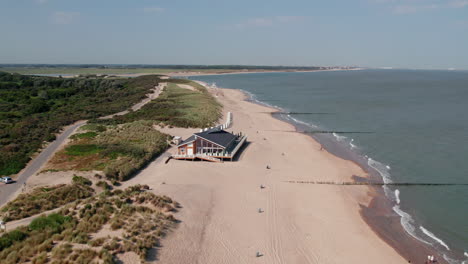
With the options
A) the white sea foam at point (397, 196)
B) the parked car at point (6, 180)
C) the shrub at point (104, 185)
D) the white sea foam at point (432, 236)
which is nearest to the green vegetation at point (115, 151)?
the shrub at point (104, 185)

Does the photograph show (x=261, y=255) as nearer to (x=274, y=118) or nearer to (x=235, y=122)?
(x=235, y=122)

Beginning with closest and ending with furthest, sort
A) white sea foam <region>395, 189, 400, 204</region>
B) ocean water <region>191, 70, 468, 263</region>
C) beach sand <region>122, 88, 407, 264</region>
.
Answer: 1. beach sand <region>122, 88, 407, 264</region>
2. ocean water <region>191, 70, 468, 263</region>
3. white sea foam <region>395, 189, 400, 204</region>

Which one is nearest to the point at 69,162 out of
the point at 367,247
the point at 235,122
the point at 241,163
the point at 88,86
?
the point at 241,163

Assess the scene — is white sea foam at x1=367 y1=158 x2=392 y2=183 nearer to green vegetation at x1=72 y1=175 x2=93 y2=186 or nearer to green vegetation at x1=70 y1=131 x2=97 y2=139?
green vegetation at x1=72 y1=175 x2=93 y2=186

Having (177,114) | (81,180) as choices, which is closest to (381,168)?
(81,180)

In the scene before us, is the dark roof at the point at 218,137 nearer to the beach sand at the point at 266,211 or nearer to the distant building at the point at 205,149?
the distant building at the point at 205,149

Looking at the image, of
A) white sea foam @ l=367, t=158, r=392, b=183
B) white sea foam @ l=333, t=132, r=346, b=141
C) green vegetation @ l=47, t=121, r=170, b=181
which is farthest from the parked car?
white sea foam @ l=333, t=132, r=346, b=141

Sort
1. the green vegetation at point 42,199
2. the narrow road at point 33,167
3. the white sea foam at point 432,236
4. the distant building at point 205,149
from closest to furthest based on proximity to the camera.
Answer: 1. the green vegetation at point 42,199
2. the white sea foam at point 432,236
3. the narrow road at point 33,167
4. the distant building at point 205,149
